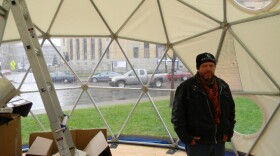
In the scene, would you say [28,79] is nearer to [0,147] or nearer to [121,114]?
[0,147]

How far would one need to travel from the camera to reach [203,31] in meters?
7.95

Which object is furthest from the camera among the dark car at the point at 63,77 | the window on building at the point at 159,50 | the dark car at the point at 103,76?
the dark car at the point at 103,76

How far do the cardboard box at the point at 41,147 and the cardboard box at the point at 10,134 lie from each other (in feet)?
2.68

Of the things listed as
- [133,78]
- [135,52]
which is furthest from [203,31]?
[133,78]

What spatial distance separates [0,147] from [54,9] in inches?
208

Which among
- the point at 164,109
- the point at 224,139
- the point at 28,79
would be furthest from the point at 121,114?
the point at 224,139

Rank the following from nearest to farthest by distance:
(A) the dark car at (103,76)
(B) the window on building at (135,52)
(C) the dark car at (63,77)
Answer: (B) the window on building at (135,52)
(C) the dark car at (63,77)
(A) the dark car at (103,76)

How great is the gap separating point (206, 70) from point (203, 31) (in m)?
3.56

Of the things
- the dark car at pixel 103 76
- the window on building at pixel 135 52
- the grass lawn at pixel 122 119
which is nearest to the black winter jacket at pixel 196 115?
the window on building at pixel 135 52

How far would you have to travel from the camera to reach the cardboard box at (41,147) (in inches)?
221

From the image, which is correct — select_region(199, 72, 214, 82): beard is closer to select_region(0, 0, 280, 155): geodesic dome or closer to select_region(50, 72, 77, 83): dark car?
select_region(0, 0, 280, 155): geodesic dome

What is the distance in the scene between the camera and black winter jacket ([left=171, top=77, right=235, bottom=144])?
15.2ft

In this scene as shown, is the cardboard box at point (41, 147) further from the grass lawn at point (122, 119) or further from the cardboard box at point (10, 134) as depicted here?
the grass lawn at point (122, 119)

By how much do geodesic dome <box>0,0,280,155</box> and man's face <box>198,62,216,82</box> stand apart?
231 centimetres
